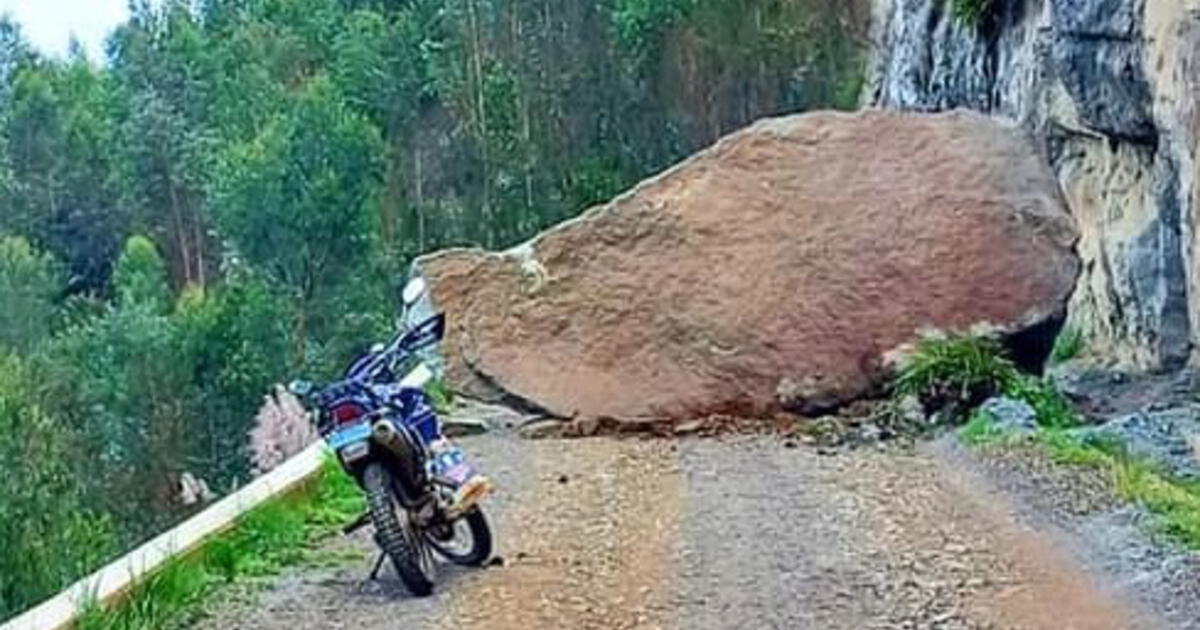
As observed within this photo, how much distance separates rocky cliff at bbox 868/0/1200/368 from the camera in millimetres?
11453

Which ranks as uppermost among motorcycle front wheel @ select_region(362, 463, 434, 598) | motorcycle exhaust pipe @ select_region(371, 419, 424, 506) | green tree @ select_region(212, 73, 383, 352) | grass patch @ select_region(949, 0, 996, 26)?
grass patch @ select_region(949, 0, 996, 26)

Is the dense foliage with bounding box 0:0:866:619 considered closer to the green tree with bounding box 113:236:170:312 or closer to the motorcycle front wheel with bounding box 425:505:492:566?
the green tree with bounding box 113:236:170:312

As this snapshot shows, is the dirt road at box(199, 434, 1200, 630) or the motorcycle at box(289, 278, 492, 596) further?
the motorcycle at box(289, 278, 492, 596)

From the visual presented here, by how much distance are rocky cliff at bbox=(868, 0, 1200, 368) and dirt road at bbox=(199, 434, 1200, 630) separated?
215 cm

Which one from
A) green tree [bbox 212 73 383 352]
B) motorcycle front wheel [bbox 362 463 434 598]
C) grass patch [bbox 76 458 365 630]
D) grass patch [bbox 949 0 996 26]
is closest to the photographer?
grass patch [bbox 76 458 365 630]

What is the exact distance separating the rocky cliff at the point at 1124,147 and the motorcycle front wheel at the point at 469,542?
4654 millimetres

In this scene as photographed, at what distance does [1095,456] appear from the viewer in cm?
988

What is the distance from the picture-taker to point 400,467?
314 inches

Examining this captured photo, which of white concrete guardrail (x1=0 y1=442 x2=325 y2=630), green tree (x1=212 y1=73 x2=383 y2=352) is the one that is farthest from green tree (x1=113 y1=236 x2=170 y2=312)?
white concrete guardrail (x1=0 y1=442 x2=325 y2=630)

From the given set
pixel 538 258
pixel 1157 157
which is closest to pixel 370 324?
pixel 538 258

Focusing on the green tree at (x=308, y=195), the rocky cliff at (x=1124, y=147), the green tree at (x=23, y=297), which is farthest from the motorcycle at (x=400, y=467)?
the green tree at (x=23, y=297)

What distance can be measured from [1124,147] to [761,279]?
2.52m

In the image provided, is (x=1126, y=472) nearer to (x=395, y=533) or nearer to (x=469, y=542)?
(x=469, y=542)

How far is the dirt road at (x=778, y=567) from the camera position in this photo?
6969 mm
